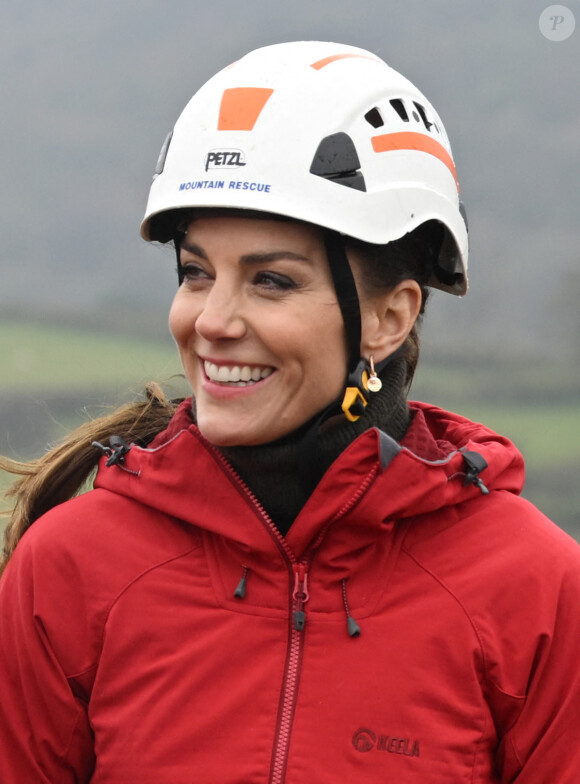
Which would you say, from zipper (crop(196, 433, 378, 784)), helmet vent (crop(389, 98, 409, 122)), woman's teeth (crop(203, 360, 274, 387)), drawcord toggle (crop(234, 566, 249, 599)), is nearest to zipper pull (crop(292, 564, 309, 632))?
zipper (crop(196, 433, 378, 784))

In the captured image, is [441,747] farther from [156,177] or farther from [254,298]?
[156,177]

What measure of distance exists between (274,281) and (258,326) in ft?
0.37

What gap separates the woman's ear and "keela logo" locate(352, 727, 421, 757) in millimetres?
878

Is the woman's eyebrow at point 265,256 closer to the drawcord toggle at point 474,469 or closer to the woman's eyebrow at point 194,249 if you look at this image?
A: the woman's eyebrow at point 194,249

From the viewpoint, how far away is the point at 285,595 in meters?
2.34

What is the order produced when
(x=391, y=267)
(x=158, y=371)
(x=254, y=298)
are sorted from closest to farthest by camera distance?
1. (x=254, y=298)
2. (x=391, y=267)
3. (x=158, y=371)

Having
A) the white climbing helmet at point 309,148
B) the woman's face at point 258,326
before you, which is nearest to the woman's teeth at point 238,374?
the woman's face at point 258,326

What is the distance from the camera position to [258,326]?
2.37 metres

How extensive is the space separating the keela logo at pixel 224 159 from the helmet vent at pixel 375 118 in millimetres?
348

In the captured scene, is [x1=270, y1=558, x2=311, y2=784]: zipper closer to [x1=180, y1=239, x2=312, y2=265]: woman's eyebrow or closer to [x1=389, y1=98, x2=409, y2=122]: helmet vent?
[x1=180, y1=239, x2=312, y2=265]: woman's eyebrow

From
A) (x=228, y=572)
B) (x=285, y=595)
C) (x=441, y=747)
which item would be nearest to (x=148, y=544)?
(x=228, y=572)

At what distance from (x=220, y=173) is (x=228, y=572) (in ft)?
2.99

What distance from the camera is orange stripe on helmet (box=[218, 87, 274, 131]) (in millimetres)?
2502

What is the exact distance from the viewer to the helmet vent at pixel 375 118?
2.61m
